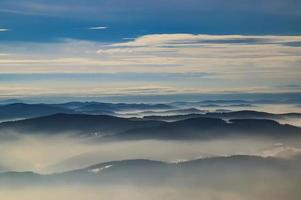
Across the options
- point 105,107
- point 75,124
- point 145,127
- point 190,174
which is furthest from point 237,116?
point 75,124

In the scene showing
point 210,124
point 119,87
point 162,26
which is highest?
point 162,26

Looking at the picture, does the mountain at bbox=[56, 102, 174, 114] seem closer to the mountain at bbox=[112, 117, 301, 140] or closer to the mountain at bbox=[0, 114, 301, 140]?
the mountain at bbox=[0, 114, 301, 140]

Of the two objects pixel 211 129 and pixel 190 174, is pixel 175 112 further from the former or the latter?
pixel 190 174

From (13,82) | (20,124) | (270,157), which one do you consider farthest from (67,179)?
(270,157)

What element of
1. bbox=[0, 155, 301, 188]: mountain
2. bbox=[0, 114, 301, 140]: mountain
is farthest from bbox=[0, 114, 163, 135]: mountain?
bbox=[0, 155, 301, 188]: mountain

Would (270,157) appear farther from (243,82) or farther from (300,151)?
(243,82)

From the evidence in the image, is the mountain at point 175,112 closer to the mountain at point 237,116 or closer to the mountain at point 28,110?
the mountain at point 237,116

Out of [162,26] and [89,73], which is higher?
[162,26]
